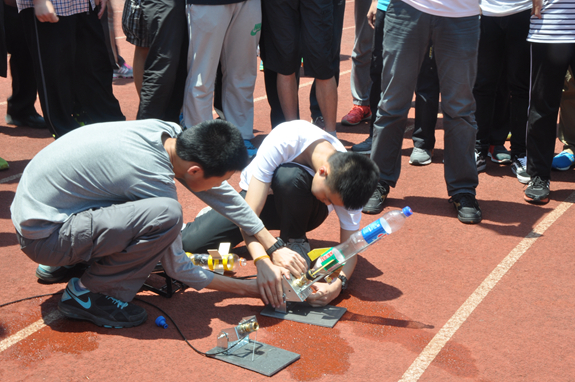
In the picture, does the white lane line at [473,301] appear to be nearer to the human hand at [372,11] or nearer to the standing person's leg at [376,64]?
the standing person's leg at [376,64]

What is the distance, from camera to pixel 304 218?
3.72m

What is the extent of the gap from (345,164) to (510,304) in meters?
1.29

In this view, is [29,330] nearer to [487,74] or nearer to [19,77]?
[19,77]

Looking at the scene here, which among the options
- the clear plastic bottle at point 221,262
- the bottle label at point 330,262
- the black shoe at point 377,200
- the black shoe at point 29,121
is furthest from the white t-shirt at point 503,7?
the black shoe at point 29,121

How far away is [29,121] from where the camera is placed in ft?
21.1

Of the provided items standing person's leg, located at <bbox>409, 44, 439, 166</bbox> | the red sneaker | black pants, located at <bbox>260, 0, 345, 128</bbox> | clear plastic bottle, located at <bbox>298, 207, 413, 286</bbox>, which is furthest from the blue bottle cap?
the red sneaker

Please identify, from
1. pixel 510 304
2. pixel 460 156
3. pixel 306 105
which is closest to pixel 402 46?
pixel 460 156

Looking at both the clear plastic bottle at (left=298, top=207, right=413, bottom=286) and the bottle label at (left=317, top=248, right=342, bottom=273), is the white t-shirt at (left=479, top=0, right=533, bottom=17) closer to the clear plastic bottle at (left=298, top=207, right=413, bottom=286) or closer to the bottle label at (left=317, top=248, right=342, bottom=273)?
the clear plastic bottle at (left=298, top=207, right=413, bottom=286)

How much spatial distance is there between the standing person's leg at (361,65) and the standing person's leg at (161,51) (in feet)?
7.35

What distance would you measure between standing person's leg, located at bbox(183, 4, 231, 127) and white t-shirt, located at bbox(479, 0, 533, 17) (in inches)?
87.0

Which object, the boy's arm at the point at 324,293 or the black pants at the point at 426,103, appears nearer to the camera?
the boy's arm at the point at 324,293

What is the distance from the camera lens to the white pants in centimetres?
522

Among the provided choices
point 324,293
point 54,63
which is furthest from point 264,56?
point 324,293

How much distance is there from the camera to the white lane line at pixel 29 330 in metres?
2.93
